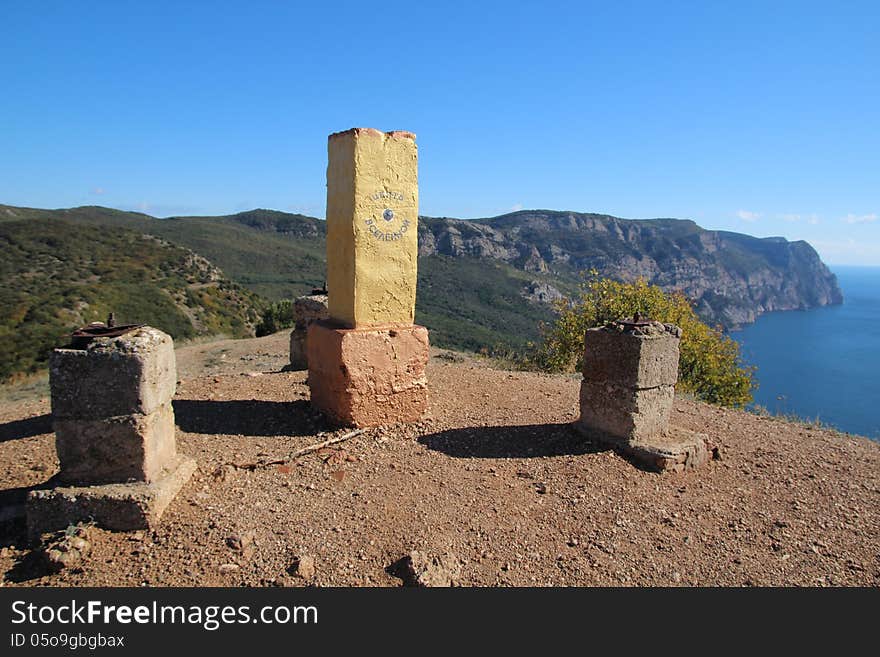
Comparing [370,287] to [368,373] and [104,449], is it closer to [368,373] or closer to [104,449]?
[368,373]

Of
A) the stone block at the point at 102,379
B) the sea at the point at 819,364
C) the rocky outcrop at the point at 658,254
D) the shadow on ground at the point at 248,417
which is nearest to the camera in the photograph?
the stone block at the point at 102,379

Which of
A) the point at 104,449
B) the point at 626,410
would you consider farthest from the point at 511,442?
the point at 104,449

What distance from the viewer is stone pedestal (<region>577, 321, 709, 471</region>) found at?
5.97m

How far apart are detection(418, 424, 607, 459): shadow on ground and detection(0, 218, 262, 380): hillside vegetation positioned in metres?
15.2

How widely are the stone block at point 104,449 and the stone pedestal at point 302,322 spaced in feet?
18.9

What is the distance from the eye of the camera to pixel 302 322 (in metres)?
10.5

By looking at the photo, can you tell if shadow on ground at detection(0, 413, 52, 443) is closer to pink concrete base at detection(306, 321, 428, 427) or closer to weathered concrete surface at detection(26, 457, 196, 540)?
weathered concrete surface at detection(26, 457, 196, 540)

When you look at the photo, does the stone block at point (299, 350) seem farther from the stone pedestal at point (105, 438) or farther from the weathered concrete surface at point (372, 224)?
the stone pedestal at point (105, 438)

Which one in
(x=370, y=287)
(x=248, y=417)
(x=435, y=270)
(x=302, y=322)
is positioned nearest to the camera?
(x=370, y=287)

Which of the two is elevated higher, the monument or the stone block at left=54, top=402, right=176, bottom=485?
the monument

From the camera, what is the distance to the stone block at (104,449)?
171 inches

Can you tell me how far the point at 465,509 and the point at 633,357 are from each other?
2.60 m

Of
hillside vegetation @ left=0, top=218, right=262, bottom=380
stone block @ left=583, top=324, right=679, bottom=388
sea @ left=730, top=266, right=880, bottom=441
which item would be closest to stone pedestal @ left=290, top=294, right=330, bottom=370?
stone block @ left=583, top=324, right=679, bottom=388

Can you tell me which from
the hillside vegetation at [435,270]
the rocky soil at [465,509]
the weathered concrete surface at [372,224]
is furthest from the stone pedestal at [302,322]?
the hillside vegetation at [435,270]
